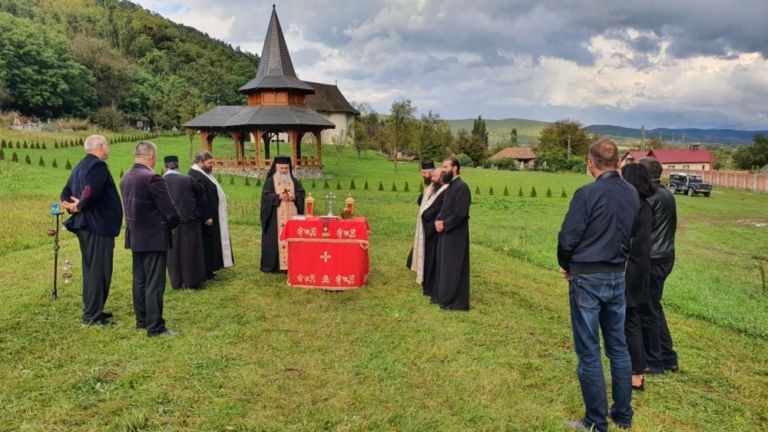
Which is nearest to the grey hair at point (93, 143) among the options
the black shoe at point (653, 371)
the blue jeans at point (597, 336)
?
the blue jeans at point (597, 336)

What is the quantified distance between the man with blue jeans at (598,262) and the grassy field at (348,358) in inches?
23.1

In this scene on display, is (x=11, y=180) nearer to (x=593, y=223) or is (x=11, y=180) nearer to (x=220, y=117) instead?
(x=220, y=117)

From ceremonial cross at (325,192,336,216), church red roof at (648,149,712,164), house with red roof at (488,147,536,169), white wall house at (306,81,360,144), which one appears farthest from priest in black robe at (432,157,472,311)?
house with red roof at (488,147,536,169)

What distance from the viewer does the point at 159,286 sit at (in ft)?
19.0

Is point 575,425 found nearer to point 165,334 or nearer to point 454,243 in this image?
point 454,243

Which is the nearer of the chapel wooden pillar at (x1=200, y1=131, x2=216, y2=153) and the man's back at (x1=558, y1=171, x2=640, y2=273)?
the man's back at (x1=558, y1=171, x2=640, y2=273)

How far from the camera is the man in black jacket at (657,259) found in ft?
16.7

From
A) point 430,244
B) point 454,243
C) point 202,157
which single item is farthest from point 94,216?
point 430,244

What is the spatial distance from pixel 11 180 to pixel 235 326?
1623 centimetres

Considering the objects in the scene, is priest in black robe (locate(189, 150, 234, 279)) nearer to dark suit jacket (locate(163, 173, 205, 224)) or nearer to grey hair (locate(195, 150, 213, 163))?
grey hair (locate(195, 150, 213, 163))

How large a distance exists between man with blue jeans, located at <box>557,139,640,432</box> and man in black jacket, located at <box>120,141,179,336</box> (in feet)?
13.9

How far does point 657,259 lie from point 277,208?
19.4 feet

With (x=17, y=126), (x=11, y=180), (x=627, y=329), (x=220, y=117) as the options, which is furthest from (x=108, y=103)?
(x=627, y=329)

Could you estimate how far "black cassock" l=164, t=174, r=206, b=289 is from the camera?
7719mm
